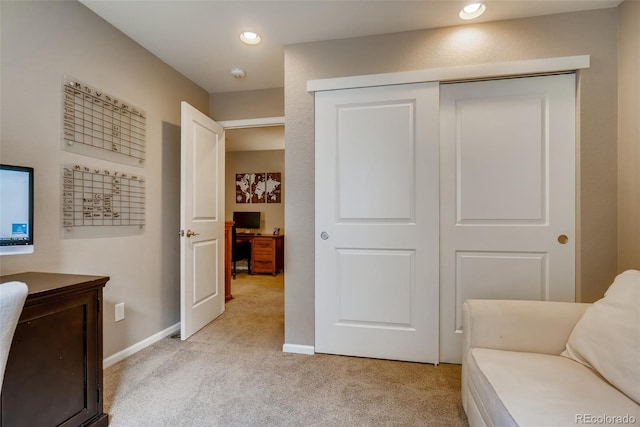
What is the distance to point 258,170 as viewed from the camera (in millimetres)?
5781

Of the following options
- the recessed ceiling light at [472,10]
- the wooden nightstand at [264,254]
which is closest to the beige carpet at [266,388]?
the recessed ceiling light at [472,10]

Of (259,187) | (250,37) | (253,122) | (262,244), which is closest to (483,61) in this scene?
(250,37)

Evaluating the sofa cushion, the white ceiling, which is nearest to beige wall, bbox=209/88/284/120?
the white ceiling

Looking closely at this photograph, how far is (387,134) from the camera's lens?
202 centimetres

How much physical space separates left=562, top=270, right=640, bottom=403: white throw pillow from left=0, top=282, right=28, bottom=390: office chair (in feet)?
5.97

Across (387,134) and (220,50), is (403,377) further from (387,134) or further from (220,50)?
(220,50)

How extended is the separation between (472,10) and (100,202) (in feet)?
8.84

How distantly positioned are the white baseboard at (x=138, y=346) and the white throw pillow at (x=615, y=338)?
250 centimetres

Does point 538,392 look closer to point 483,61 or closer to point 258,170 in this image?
point 483,61

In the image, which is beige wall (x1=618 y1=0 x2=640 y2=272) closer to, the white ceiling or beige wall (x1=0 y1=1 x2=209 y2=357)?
the white ceiling

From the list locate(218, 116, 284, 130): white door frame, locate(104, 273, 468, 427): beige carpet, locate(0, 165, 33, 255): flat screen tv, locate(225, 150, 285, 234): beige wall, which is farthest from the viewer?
locate(225, 150, 285, 234): beige wall

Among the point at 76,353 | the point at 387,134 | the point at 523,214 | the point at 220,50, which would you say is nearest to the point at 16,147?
the point at 76,353

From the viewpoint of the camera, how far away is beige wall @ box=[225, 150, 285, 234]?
18.6 ft

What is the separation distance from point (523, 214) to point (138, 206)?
276cm
